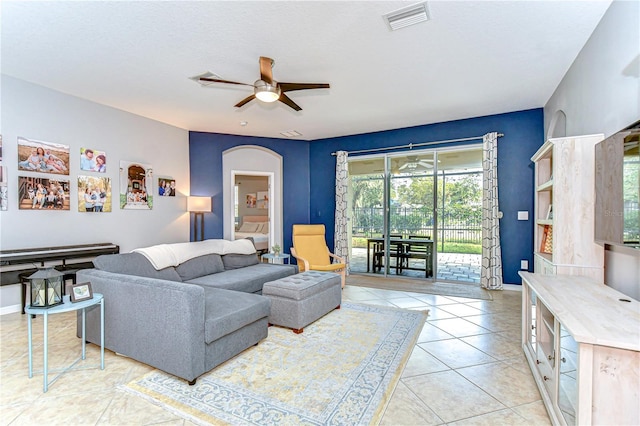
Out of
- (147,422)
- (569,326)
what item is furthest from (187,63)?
(569,326)

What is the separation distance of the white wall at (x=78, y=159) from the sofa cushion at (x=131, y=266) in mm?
1444

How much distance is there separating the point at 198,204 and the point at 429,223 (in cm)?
409

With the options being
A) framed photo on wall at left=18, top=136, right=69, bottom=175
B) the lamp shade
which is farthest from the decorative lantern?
the lamp shade

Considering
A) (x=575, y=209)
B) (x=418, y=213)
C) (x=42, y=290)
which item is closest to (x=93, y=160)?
(x=42, y=290)

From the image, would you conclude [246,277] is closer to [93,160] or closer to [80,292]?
[80,292]

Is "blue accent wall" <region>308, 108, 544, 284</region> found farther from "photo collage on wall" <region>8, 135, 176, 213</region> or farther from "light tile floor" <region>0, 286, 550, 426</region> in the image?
"photo collage on wall" <region>8, 135, 176, 213</region>

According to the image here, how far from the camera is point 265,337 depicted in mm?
2764

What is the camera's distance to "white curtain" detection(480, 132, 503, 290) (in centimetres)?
466

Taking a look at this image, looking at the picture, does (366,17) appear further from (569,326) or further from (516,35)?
(569,326)

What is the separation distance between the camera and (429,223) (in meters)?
5.39

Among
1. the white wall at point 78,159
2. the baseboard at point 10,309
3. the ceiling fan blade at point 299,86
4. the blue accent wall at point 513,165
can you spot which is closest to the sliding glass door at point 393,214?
the blue accent wall at point 513,165

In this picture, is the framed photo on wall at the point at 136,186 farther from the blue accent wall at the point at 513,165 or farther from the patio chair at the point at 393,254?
the blue accent wall at the point at 513,165

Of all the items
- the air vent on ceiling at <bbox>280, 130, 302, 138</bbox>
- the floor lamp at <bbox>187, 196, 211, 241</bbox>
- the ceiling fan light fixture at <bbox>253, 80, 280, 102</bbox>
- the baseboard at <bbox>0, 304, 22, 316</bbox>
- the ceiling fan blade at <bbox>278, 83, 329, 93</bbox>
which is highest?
the air vent on ceiling at <bbox>280, 130, 302, 138</bbox>

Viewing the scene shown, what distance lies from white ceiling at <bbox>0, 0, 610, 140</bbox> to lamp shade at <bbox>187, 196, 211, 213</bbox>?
5.07 feet
